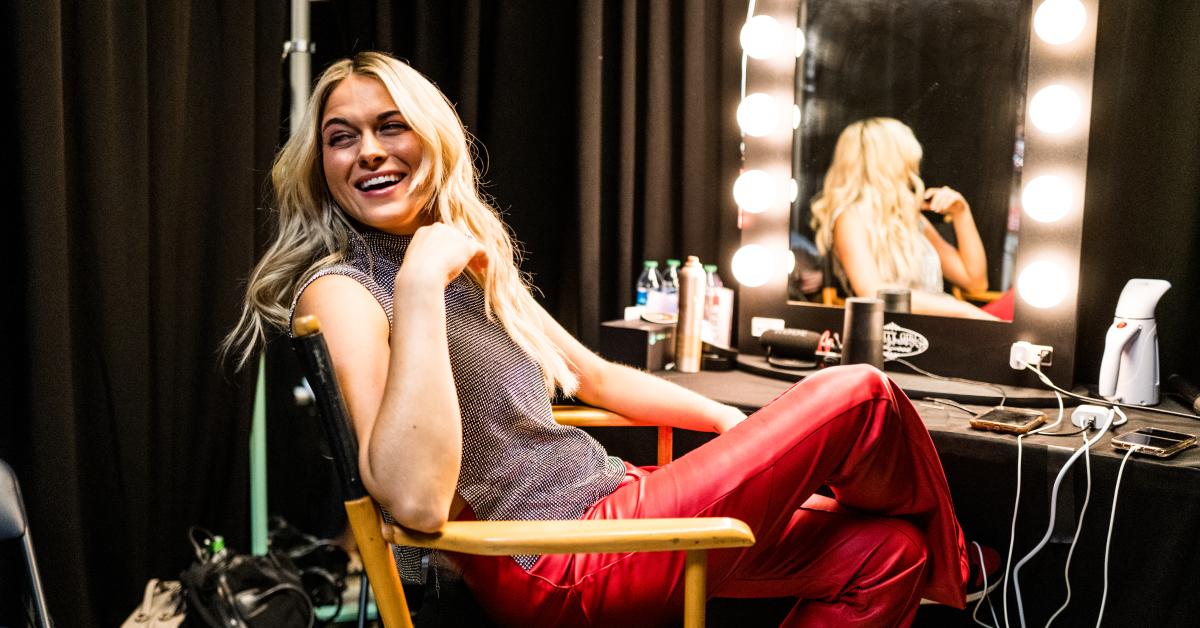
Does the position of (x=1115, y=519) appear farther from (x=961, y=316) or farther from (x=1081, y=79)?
(x=1081, y=79)

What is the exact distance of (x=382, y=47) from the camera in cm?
199

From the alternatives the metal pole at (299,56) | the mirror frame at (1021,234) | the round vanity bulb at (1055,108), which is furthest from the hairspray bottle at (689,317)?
the metal pole at (299,56)

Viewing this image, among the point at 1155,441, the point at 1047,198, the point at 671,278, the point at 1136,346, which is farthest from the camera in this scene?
the point at 671,278

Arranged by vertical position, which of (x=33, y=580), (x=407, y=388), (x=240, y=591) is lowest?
(x=240, y=591)

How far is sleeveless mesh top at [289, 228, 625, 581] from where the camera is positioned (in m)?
1.14

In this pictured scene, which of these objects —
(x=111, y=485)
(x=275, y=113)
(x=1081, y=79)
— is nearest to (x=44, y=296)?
(x=111, y=485)

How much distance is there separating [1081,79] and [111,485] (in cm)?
198

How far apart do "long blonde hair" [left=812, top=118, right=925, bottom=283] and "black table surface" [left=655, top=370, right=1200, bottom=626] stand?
0.40 m

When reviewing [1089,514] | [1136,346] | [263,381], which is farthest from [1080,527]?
[263,381]

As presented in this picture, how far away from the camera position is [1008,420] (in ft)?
4.74

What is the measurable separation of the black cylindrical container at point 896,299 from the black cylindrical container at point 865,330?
15 centimetres

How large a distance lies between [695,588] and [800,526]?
0.36m

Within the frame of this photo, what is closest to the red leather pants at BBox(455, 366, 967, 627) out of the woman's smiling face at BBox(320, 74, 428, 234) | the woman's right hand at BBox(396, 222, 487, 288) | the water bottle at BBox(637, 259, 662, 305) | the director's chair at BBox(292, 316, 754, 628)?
the director's chair at BBox(292, 316, 754, 628)

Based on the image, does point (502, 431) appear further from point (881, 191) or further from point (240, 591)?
point (881, 191)
